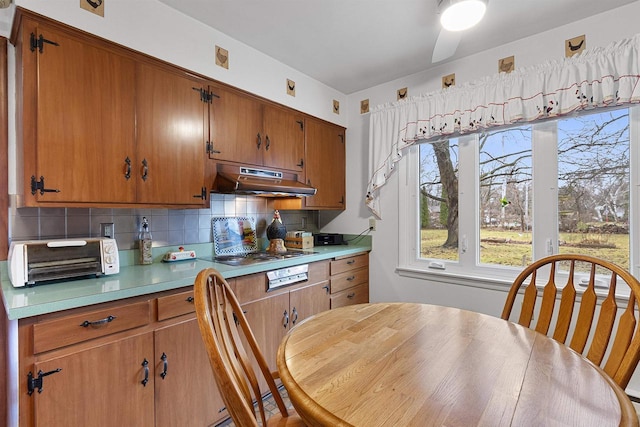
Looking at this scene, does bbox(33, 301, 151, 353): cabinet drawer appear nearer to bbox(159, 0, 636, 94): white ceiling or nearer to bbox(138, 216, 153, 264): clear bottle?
bbox(138, 216, 153, 264): clear bottle

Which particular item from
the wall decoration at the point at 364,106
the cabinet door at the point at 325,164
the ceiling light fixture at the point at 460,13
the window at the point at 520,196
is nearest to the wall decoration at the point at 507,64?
the window at the point at 520,196

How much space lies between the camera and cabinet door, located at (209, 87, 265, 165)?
6.88 feet

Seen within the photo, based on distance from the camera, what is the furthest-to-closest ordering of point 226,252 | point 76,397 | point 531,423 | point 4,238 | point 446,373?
point 226,252 → point 4,238 → point 76,397 → point 446,373 → point 531,423

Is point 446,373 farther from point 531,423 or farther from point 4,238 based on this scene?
point 4,238

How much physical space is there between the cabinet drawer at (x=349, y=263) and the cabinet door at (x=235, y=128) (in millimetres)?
1097

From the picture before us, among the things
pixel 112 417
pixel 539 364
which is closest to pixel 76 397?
pixel 112 417

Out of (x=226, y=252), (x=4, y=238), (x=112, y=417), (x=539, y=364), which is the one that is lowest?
(x=112, y=417)

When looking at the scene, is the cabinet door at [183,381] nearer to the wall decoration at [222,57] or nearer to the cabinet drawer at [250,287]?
the cabinet drawer at [250,287]

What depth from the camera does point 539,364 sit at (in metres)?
0.93

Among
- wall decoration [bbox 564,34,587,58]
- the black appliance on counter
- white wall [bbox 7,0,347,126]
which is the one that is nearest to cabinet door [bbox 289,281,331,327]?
the black appliance on counter

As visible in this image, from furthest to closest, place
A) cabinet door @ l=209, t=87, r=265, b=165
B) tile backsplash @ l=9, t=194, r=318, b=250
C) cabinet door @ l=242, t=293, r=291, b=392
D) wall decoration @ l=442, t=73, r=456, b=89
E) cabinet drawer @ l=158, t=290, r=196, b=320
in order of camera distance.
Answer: wall decoration @ l=442, t=73, r=456, b=89, cabinet door @ l=209, t=87, r=265, b=165, cabinet door @ l=242, t=293, r=291, b=392, tile backsplash @ l=9, t=194, r=318, b=250, cabinet drawer @ l=158, t=290, r=196, b=320

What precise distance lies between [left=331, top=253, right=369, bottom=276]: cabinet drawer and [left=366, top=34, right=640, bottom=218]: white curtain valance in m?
0.47

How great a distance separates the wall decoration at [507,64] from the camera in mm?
2253

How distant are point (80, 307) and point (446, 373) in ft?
4.70
